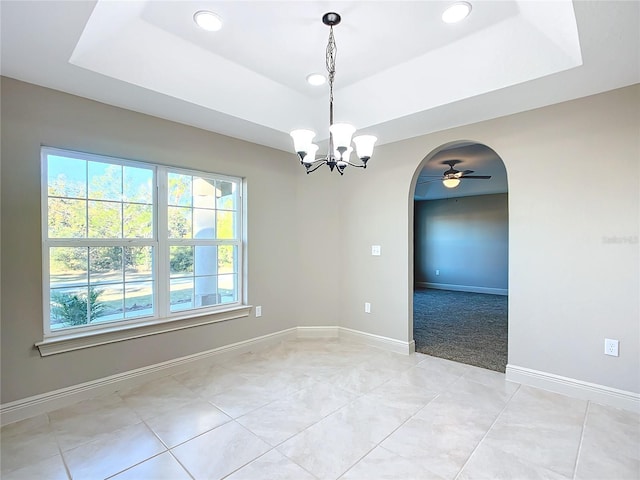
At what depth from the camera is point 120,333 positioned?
2.75m

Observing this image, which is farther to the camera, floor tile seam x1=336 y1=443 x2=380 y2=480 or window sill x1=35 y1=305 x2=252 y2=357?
window sill x1=35 y1=305 x2=252 y2=357

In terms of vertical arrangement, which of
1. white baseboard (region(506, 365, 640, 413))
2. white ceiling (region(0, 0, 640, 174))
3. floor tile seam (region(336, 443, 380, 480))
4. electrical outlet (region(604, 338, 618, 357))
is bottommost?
floor tile seam (region(336, 443, 380, 480))

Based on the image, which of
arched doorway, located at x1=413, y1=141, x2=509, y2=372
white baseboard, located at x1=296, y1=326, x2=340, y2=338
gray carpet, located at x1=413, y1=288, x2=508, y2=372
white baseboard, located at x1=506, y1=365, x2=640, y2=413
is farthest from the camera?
arched doorway, located at x1=413, y1=141, x2=509, y2=372

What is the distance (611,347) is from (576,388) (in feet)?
1.41

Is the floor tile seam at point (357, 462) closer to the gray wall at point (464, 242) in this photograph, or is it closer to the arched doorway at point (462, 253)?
the arched doorway at point (462, 253)

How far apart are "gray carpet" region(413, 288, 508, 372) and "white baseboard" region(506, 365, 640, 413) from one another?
0.29 meters

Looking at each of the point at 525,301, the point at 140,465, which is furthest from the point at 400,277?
the point at 140,465

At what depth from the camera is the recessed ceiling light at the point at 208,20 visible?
2.16 metres

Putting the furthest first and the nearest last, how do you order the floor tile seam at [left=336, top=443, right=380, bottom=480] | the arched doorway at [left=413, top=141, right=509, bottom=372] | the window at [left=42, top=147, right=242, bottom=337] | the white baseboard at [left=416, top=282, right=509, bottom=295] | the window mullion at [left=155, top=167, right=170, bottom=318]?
the white baseboard at [left=416, top=282, right=509, bottom=295], the arched doorway at [left=413, top=141, right=509, bottom=372], the window mullion at [left=155, top=167, right=170, bottom=318], the window at [left=42, top=147, right=242, bottom=337], the floor tile seam at [left=336, top=443, right=380, bottom=480]

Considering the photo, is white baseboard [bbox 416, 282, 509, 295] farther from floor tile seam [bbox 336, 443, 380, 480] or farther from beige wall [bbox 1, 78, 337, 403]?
floor tile seam [bbox 336, 443, 380, 480]

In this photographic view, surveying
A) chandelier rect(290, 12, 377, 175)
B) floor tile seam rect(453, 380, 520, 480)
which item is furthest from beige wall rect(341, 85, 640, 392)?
chandelier rect(290, 12, 377, 175)

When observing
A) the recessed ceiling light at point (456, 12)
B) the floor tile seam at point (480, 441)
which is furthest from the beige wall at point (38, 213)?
the floor tile seam at point (480, 441)

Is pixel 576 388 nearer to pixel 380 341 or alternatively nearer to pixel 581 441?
pixel 581 441

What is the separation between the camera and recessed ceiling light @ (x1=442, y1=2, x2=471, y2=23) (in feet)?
6.77
